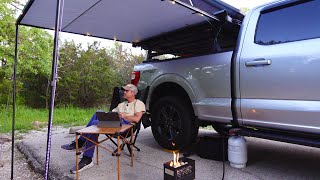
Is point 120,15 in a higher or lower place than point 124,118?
higher

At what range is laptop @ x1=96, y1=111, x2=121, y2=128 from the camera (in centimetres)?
334

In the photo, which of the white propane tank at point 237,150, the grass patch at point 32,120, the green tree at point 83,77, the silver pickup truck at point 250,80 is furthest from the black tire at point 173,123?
the green tree at point 83,77

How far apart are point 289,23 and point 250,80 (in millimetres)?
688

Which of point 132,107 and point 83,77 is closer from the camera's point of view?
point 132,107

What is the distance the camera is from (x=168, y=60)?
4246 mm

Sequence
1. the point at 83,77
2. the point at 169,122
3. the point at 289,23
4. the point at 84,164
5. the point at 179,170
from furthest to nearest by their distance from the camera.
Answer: the point at 83,77, the point at 169,122, the point at 84,164, the point at 289,23, the point at 179,170

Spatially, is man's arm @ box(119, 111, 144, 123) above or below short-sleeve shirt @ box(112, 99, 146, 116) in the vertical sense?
below

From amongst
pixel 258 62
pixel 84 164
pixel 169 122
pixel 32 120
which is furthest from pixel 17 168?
pixel 32 120

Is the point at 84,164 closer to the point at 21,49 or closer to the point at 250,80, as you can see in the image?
the point at 250,80

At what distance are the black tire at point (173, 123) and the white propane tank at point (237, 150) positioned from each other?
0.66 meters

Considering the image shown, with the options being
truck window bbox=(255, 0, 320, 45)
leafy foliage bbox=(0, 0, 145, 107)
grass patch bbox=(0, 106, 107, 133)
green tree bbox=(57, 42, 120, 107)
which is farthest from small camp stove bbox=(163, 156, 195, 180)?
green tree bbox=(57, 42, 120, 107)

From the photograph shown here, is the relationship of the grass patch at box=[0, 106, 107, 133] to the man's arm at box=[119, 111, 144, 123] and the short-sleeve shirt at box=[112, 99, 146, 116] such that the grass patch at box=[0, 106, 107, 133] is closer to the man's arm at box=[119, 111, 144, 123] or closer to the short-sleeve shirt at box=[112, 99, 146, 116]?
the short-sleeve shirt at box=[112, 99, 146, 116]

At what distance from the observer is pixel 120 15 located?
12.4ft

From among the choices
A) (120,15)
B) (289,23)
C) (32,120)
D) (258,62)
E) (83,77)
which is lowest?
(32,120)
